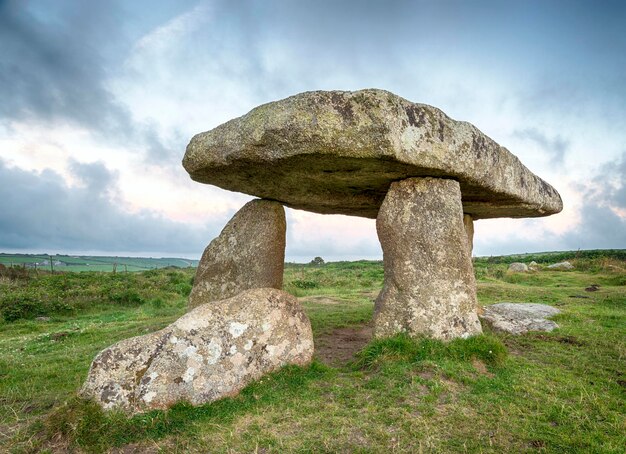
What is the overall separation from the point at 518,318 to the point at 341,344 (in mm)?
4621

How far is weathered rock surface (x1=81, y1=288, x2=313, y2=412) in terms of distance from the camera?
5.27 m

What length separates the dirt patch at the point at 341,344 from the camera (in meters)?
7.58

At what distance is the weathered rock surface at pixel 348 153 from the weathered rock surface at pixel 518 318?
2724 mm

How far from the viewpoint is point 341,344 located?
870cm

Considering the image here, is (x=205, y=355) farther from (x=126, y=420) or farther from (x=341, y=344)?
(x=341, y=344)

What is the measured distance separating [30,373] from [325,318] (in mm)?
6592

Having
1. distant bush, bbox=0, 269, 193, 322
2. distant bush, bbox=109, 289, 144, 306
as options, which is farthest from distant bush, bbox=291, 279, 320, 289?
distant bush, bbox=109, 289, 144, 306

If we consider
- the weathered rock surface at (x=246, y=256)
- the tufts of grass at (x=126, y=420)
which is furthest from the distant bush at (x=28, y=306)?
the tufts of grass at (x=126, y=420)

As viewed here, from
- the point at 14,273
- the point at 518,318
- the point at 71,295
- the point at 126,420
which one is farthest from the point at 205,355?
the point at 14,273

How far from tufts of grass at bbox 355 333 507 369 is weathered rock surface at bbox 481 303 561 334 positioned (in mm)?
2720

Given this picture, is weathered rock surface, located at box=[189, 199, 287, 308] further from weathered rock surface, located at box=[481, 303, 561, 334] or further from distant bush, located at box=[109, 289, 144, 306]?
distant bush, located at box=[109, 289, 144, 306]

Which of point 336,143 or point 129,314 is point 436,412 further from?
point 129,314

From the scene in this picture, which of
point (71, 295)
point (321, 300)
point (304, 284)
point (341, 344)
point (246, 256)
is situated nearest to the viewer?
point (341, 344)

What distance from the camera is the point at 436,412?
5.08m
